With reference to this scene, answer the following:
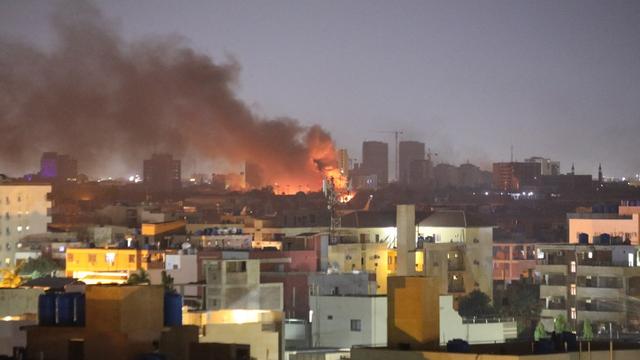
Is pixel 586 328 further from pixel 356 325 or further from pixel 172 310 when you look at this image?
pixel 172 310

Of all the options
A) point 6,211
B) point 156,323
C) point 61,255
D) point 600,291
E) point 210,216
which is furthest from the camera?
point 210,216

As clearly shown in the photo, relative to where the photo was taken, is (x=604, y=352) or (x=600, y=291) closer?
(x=604, y=352)

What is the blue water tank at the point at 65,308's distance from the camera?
15062 mm

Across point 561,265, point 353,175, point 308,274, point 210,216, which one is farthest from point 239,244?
point 353,175

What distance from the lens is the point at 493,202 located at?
117938mm

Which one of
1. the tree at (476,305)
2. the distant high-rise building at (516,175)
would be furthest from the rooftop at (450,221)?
the distant high-rise building at (516,175)

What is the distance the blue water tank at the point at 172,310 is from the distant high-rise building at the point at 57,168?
3267 inches

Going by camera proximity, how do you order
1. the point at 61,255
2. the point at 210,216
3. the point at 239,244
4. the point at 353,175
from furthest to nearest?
the point at 353,175
the point at 210,216
the point at 61,255
the point at 239,244

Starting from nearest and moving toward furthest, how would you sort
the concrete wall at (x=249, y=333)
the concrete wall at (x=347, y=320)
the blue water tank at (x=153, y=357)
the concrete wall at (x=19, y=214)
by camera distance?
the blue water tank at (x=153, y=357)
the concrete wall at (x=249, y=333)
the concrete wall at (x=347, y=320)
the concrete wall at (x=19, y=214)

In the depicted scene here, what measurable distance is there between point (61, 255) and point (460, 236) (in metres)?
11.6

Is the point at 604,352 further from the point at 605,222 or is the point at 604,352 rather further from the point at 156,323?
the point at 605,222

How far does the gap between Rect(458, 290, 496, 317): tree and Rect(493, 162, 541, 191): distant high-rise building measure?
80.7m

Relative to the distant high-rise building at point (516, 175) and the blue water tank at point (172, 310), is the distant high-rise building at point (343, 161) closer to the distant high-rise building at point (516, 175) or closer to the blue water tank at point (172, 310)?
the distant high-rise building at point (516, 175)

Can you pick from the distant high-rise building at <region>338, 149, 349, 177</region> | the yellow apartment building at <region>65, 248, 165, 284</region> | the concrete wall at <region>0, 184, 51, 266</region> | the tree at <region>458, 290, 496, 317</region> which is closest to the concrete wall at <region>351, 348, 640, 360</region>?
the yellow apartment building at <region>65, 248, 165, 284</region>
